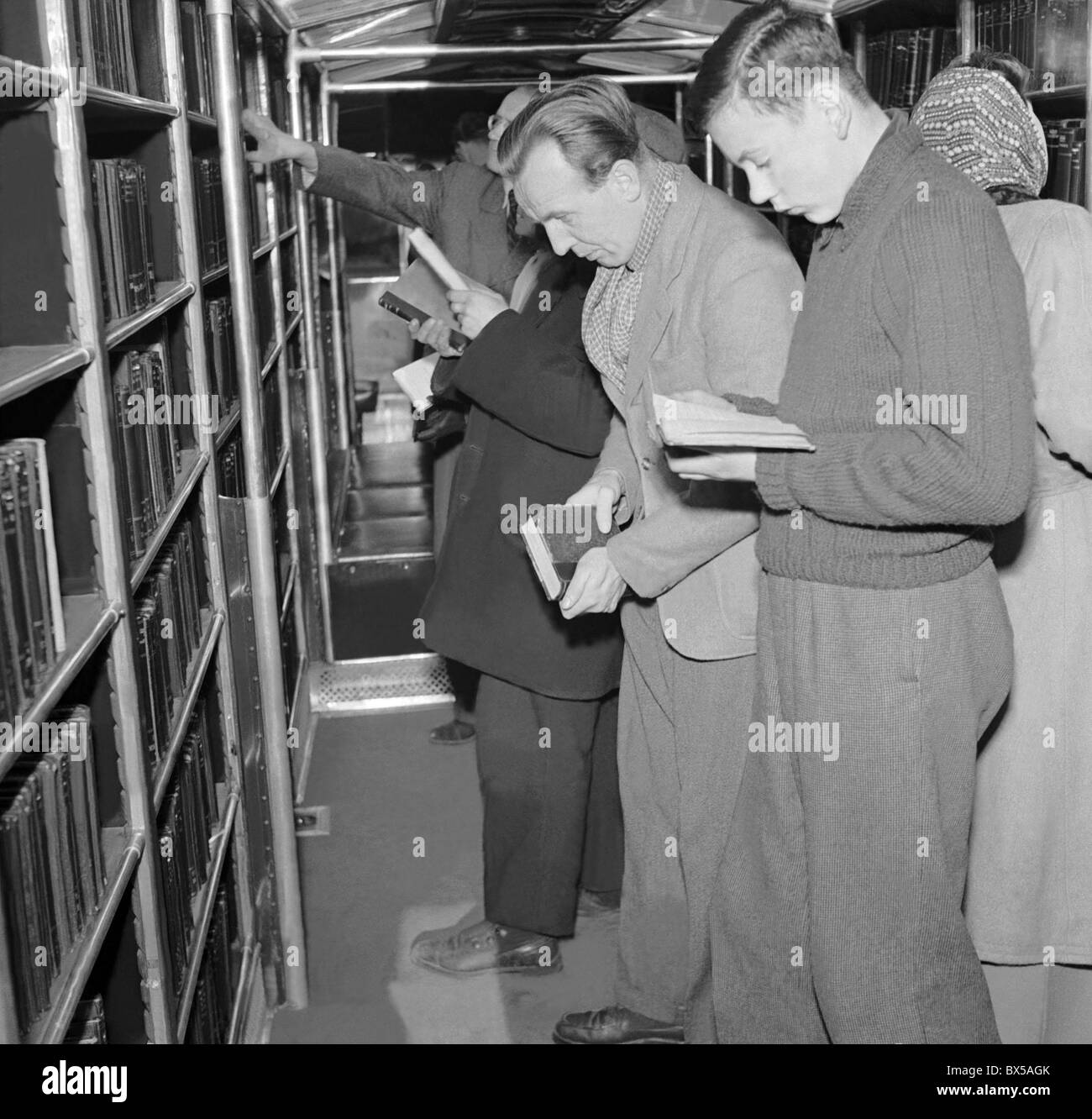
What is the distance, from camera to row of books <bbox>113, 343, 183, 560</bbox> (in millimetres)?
1761

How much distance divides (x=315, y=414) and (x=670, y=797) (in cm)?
214

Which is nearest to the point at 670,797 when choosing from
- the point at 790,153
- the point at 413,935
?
the point at 413,935

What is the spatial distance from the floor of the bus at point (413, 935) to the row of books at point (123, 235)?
53.0 inches

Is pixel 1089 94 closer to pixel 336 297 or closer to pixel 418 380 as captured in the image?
pixel 418 380

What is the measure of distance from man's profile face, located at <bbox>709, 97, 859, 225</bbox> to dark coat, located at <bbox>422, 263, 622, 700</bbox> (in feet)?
2.79

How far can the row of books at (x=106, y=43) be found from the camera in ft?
5.45

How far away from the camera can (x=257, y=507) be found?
236 centimetres

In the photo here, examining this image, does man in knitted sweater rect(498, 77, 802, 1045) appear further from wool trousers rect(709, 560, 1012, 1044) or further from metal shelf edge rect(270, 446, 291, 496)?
metal shelf edge rect(270, 446, 291, 496)

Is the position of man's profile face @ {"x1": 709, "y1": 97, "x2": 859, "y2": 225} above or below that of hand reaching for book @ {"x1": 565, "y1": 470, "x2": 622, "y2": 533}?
above

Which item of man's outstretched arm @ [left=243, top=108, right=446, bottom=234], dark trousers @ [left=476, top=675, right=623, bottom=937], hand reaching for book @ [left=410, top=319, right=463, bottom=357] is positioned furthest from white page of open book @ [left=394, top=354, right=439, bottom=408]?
dark trousers @ [left=476, top=675, right=623, bottom=937]

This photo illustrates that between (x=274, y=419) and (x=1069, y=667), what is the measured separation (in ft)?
7.08

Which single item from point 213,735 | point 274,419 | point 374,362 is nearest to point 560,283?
point 213,735
